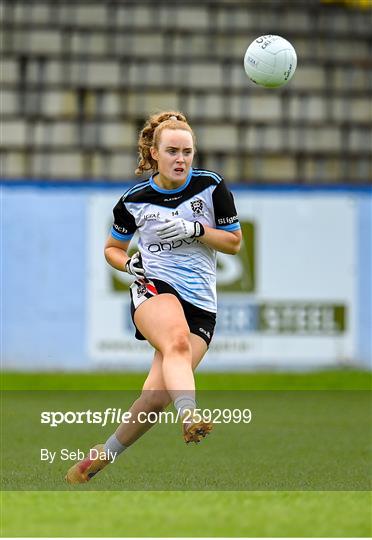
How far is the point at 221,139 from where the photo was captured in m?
15.0

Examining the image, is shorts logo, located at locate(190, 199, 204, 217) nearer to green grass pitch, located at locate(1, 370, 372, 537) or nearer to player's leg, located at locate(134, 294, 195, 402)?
player's leg, located at locate(134, 294, 195, 402)

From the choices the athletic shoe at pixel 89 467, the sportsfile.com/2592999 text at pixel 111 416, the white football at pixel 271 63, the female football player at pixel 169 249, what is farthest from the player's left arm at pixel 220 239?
the sportsfile.com/2592999 text at pixel 111 416

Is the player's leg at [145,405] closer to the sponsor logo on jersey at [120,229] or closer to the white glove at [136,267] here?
the white glove at [136,267]

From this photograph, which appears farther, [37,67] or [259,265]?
[37,67]

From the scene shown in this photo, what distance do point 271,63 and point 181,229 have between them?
1606 mm

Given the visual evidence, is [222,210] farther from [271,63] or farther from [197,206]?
[271,63]

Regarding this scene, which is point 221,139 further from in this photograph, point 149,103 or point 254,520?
point 254,520

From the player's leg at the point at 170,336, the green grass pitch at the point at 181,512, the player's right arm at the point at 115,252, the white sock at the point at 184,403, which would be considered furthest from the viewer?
the player's right arm at the point at 115,252

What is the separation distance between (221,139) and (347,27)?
247cm

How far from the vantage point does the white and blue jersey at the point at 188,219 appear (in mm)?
5797

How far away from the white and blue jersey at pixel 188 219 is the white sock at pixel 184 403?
603 mm

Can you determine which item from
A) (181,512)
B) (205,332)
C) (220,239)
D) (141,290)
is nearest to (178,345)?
(205,332)

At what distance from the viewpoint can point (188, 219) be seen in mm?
5793

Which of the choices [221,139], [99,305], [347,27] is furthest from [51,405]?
[347,27]
